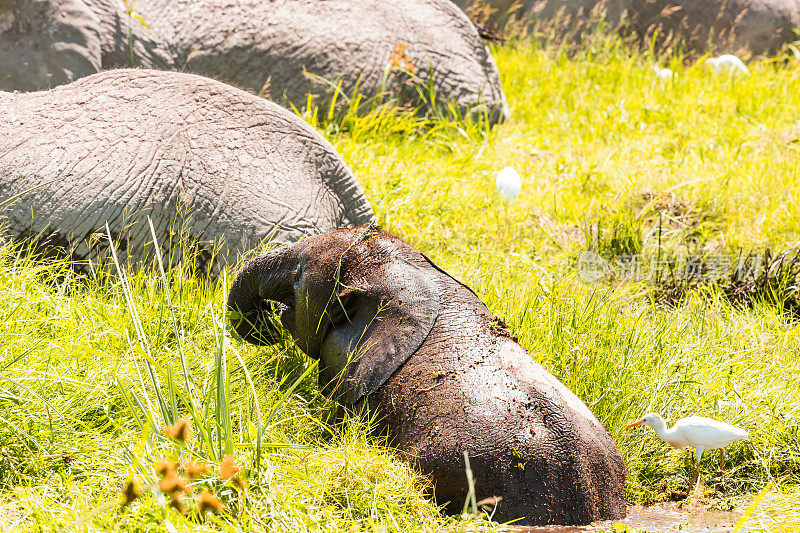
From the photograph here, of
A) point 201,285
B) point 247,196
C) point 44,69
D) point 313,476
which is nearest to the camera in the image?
point 313,476

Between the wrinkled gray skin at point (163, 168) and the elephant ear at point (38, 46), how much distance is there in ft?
2.78

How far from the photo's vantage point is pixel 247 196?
180 inches

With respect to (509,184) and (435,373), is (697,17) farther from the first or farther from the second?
(435,373)

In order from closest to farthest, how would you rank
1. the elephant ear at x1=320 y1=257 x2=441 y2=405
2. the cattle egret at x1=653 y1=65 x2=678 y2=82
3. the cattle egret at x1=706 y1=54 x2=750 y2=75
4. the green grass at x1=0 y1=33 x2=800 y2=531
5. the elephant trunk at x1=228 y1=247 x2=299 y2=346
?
the green grass at x1=0 y1=33 x2=800 y2=531
the elephant ear at x1=320 y1=257 x2=441 y2=405
the elephant trunk at x1=228 y1=247 x2=299 y2=346
the cattle egret at x1=653 y1=65 x2=678 y2=82
the cattle egret at x1=706 y1=54 x2=750 y2=75

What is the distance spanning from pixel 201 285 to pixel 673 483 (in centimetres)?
236

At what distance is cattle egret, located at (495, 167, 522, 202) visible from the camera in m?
6.16

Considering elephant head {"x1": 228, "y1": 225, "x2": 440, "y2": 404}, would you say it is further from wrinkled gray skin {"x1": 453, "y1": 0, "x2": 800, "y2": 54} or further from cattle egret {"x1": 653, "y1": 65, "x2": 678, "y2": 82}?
wrinkled gray skin {"x1": 453, "y1": 0, "x2": 800, "y2": 54}

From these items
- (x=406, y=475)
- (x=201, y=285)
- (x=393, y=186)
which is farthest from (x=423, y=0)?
(x=406, y=475)

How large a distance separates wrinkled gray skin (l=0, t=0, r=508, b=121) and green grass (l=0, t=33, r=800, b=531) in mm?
328

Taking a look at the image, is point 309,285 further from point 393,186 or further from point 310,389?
point 393,186

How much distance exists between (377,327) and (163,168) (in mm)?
1623

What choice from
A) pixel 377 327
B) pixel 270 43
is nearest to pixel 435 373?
pixel 377 327

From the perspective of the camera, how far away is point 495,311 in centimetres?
439

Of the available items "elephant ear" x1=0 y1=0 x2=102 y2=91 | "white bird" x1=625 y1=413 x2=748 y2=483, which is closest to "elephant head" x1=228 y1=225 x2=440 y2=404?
"white bird" x1=625 y1=413 x2=748 y2=483
